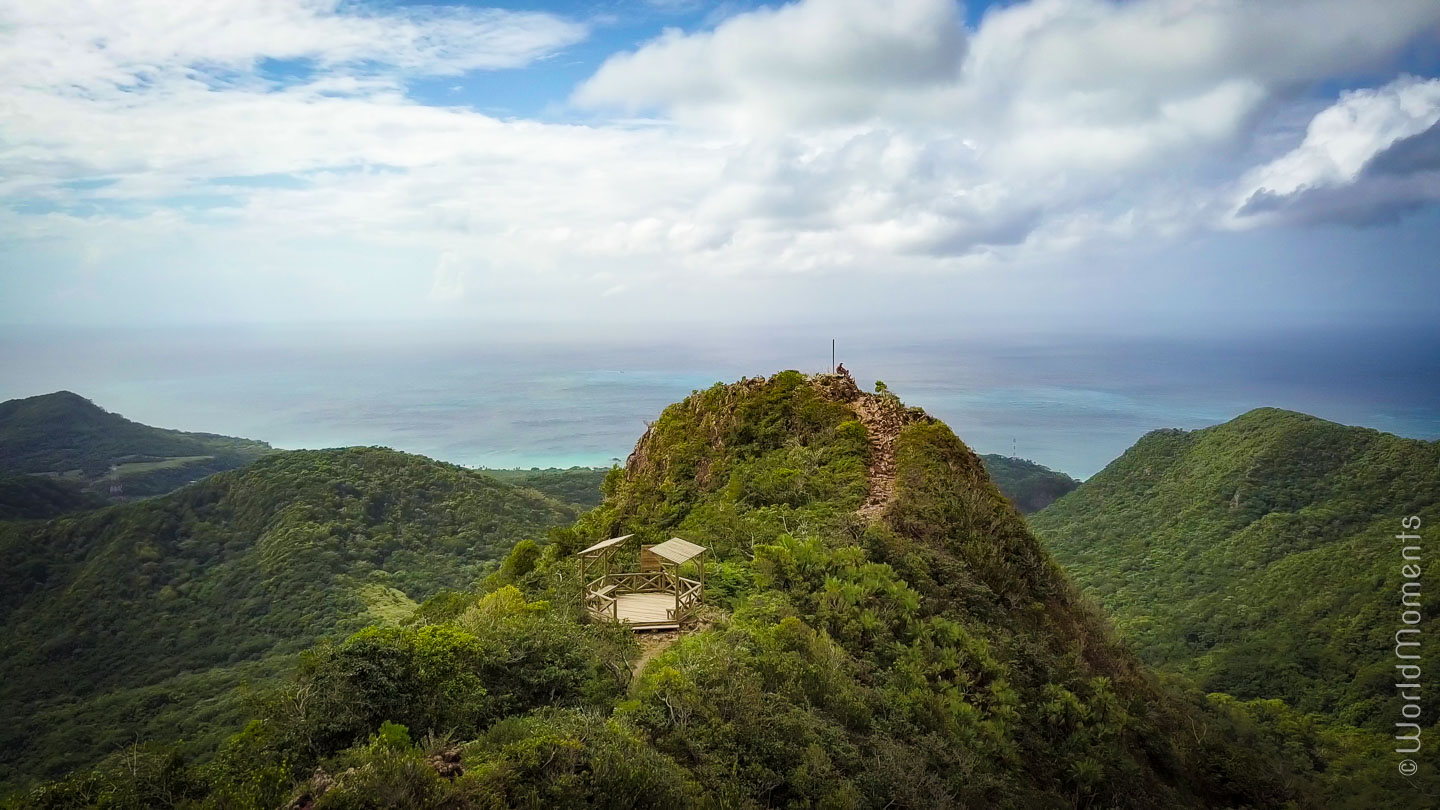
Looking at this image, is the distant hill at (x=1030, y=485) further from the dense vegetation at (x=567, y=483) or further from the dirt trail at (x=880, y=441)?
the dirt trail at (x=880, y=441)

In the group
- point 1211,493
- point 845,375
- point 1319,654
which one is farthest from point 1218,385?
point 845,375

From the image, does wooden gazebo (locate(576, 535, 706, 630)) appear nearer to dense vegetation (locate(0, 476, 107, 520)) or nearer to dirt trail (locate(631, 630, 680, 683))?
dirt trail (locate(631, 630, 680, 683))

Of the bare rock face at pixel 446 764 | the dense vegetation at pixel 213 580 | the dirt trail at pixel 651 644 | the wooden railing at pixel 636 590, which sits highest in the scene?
the bare rock face at pixel 446 764

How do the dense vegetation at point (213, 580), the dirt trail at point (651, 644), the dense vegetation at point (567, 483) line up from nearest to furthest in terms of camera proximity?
the dirt trail at point (651, 644) → the dense vegetation at point (213, 580) → the dense vegetation at point (567, 483)

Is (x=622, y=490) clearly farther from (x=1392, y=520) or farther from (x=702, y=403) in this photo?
(x=1392, y=520)

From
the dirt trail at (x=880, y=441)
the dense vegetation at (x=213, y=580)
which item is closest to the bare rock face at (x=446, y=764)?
the dirt trail at (x=880, y=441)

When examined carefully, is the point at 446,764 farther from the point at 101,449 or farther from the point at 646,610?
the point at 101,449

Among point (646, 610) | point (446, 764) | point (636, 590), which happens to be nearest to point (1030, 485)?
point (636, 590)
